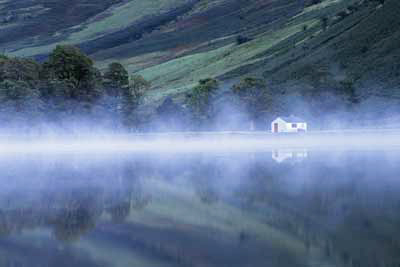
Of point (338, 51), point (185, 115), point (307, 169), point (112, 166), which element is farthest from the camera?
point (338, 51)

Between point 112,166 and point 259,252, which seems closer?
point 259,252

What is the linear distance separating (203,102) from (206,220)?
91.3 m

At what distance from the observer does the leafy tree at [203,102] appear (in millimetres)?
107875

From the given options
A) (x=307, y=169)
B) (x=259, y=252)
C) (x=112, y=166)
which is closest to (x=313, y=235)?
(x=259, y=252)

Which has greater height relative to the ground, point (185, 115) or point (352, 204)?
point (185, 115)

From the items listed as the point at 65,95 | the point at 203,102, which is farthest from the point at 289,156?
the point at 203,102

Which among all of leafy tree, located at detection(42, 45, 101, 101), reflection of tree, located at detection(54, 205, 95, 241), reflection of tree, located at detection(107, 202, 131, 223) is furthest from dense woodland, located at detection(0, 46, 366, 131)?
reflection of tree, located at detection(54, 205, 95, 241)

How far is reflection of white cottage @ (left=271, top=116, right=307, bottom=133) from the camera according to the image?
105 metres

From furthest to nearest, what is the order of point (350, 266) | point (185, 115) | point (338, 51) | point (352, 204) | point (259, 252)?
1. point (338, 51)
2. point (185, 115)
3. point (352, 204)
4. point (259, 252)
5. point (350, 266)

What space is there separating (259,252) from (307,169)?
1933cm

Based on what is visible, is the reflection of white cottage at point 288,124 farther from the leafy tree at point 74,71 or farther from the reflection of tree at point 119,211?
the reflection of tree at point 119,211

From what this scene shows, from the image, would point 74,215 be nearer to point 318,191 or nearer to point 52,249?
point 52,249

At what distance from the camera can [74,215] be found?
20.3 m

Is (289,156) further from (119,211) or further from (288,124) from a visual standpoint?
(288,124)
